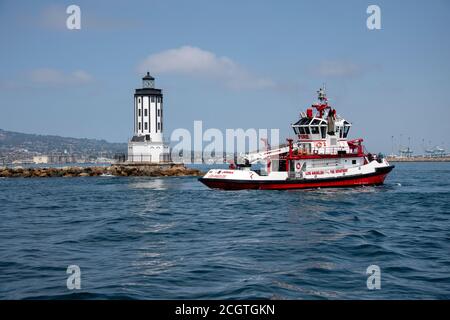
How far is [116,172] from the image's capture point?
78812mm

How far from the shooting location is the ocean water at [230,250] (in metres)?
11.2

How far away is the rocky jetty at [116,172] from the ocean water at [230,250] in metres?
45.7

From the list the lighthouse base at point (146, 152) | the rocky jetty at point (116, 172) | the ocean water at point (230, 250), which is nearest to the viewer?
the ocean water at point (230, 250)

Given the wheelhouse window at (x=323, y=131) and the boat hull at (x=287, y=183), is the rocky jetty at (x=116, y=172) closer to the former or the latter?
the boat hull at (x=287, y=183)

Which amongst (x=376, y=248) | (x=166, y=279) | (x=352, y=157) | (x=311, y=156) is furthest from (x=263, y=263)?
(x=352, y=157)

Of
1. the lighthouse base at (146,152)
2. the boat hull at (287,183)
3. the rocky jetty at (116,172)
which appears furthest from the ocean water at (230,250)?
the lighthouse base at (146,152)

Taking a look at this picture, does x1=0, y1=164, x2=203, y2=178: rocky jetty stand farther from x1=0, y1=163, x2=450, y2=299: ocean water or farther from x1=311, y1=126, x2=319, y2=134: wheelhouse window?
x1=0, y1=163, x2=450, y2=299: ocean water

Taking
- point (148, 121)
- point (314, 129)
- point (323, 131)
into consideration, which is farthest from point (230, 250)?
point (148, 121)

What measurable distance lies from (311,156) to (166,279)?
2909 cm

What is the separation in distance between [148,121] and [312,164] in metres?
42.2

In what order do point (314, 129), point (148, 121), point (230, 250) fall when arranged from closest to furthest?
point (230, 250) < point (314, 129) < point (148, 121)

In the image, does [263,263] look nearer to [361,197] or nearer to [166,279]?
[166,279]

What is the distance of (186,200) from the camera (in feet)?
116

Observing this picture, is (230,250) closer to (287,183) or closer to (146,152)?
(287,183)
